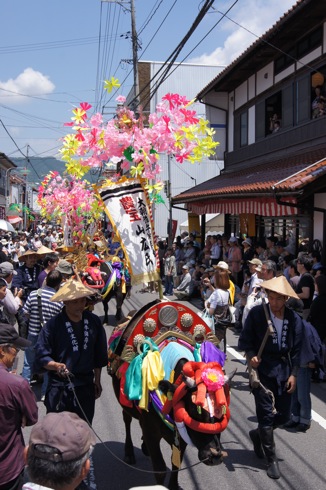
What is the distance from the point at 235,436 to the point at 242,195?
26.1 feet

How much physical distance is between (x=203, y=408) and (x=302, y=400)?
2.87 meters

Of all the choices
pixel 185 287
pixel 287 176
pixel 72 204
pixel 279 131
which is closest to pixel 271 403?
pixel 287 176

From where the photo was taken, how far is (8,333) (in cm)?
365

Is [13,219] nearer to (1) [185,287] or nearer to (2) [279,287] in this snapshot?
(1) [185,287]

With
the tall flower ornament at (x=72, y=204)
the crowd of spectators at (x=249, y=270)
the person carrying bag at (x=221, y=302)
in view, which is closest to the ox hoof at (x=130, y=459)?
the crowd of spectators at (x=249, y=270)

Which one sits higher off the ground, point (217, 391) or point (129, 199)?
point (129, 199)

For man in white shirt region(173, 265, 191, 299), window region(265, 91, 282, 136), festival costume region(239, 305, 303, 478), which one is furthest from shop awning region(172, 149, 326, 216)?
festival costume region(239, 305, 303, 478)

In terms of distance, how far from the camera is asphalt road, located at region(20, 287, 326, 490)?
4.71m

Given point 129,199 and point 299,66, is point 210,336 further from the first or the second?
point 299,66

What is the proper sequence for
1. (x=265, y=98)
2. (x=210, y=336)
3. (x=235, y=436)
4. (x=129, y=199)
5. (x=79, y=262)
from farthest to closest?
(x=265, y=98) → (x=79, y=262) → (x=235, y=436) → (x=129, y=199) → (x=210, y=336)

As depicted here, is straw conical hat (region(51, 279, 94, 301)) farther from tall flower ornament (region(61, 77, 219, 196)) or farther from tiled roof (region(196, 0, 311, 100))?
tiled roof (region(196, 0, 311, 100))

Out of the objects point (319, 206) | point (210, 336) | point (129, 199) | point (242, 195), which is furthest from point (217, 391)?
point (242, 195)

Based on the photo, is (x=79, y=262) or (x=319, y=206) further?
(x=79, y=262)

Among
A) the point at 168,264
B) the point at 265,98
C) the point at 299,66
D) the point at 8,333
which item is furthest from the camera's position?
the point at 168,264
